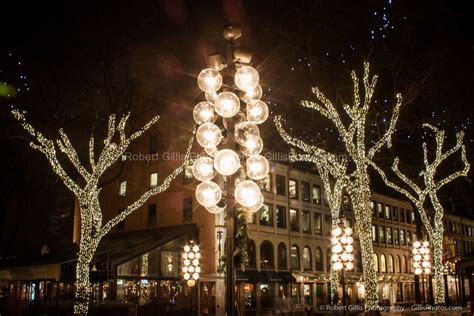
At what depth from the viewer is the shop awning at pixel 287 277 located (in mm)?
37906

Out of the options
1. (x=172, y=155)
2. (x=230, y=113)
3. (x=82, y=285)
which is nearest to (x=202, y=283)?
(x=172, y=155)

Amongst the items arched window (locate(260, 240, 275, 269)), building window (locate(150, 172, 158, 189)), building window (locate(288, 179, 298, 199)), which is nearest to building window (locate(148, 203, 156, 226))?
Answer: building window (locate(150, 172, 158, 189))

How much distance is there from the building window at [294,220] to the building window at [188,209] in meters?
9.64

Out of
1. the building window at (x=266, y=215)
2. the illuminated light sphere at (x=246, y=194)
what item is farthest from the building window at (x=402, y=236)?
the illuminated light sphere at (x=246, y=194)

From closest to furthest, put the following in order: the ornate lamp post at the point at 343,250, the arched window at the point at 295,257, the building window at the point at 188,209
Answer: the ornate lamp post at the point at 343,250 < the building window at the point at 188,209 < the arched window at the point at 295,257

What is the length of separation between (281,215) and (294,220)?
6.45ft

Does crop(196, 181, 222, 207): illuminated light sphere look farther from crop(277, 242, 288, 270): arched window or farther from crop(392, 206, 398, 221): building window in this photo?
crop(392, 206, 398, 221): building window

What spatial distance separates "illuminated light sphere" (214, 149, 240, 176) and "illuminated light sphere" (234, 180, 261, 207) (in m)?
0.25

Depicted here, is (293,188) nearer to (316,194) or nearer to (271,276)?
(316,194)

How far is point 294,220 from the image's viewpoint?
41.6 m

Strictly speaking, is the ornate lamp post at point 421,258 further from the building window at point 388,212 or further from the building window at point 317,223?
the building window at point 388,212

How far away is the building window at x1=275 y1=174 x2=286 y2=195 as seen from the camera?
131 feet

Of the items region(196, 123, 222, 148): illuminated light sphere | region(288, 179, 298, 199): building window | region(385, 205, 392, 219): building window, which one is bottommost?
region(196, 123, 222, 148): illuminated light sphere

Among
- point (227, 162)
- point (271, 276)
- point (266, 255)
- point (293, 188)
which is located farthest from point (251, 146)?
point (293, 188)
